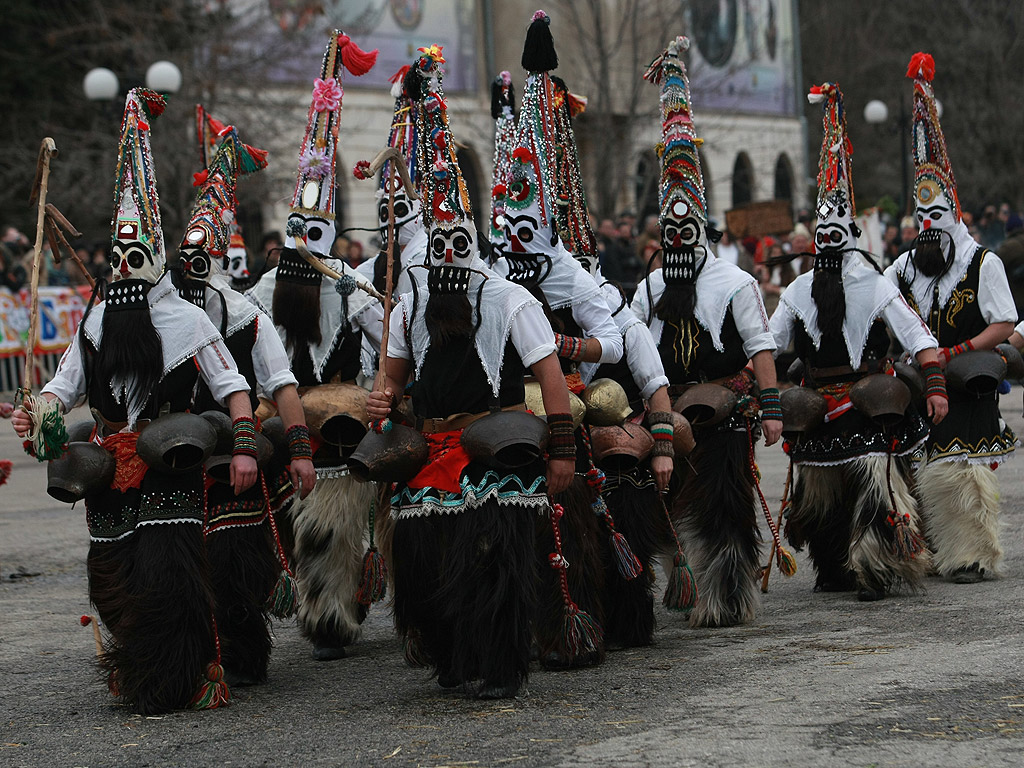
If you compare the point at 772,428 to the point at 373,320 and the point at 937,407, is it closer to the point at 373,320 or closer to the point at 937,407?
the point at 937,407

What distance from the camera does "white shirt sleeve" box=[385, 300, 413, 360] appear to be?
643 centimetres

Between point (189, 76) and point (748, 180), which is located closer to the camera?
point (189, 76)

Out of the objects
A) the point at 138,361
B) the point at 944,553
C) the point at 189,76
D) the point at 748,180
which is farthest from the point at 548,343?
the point at 748,180

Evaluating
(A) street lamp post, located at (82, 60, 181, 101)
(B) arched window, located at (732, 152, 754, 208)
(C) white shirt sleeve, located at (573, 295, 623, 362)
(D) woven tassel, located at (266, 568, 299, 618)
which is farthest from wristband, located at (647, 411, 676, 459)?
(B) arched window, located at (732, 152, 754, 208)

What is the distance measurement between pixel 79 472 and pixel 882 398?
392cm

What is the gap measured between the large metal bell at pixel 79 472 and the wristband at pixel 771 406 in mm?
3081

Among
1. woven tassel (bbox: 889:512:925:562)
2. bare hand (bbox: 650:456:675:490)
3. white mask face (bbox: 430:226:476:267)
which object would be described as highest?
white mask face (bbox: 430:226:476:267)

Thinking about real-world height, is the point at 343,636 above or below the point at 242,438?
below

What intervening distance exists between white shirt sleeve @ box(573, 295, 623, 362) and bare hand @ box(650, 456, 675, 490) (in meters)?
0.47

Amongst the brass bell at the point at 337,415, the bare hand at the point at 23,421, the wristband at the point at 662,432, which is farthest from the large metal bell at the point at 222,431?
the wristband at the point at 662,432

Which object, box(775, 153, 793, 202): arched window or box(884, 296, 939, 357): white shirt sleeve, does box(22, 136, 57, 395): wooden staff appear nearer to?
box(884, 296, 939, 357): white shirt sleeve

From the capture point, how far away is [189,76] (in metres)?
24.9

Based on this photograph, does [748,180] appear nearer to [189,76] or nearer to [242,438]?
[189,76]

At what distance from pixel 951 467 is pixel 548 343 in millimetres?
Answer: 3535
